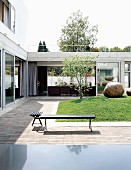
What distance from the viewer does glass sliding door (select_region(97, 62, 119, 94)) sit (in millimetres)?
21000

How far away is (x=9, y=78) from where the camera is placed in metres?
13.8

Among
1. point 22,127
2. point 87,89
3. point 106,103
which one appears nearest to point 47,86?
point 87,89

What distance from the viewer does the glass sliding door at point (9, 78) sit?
13137 mm

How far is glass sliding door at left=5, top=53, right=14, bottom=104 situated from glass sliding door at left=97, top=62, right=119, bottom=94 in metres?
8.36

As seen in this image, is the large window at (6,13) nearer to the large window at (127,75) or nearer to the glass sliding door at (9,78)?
the glass sliding door at (9,78)

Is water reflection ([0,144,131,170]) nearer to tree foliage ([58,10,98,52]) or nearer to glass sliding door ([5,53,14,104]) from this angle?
glass sliding door ([5,53,14,104])

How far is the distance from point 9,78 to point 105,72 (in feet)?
30.8

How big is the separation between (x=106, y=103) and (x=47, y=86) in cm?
1050

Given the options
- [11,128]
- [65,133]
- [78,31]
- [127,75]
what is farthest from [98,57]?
[78,31]

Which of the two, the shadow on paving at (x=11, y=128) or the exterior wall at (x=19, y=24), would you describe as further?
the exterior wall at (x=19, y=24)

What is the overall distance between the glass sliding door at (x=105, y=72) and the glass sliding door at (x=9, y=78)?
27.4ft

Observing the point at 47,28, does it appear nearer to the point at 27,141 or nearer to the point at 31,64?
the point at 31,64

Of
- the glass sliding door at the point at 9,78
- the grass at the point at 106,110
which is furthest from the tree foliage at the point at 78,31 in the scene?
the grass at the point at 106,110

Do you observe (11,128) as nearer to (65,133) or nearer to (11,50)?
(65,133)
